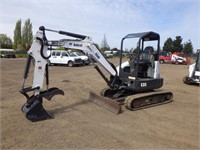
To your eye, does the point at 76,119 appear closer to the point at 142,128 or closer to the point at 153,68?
the point at 142,128

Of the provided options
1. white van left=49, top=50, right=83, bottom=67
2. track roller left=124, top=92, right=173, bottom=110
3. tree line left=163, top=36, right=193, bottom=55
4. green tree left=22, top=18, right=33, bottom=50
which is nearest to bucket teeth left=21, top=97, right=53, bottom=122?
track roller left=124, top=92, right=173, bottom=110

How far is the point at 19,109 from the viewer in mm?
6508

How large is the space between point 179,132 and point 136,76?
2.48 meters

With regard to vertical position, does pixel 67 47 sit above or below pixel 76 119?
above

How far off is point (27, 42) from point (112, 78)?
3005 inches

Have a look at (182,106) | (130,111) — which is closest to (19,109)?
(130,111)

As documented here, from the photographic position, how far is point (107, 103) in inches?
272

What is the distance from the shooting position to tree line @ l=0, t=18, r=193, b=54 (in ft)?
222

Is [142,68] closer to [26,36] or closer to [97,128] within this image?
[97,128]

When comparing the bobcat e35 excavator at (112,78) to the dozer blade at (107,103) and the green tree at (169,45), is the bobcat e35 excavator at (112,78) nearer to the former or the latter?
the dozer blade at (107,103)

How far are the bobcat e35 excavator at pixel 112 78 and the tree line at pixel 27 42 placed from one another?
52683mm

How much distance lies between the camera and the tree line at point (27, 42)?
67688 millimetres

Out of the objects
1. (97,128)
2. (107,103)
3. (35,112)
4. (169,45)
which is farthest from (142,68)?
(169,45)

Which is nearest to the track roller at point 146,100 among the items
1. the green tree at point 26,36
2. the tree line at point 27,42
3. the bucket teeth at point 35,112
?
the bucket teeth at point 35,112
